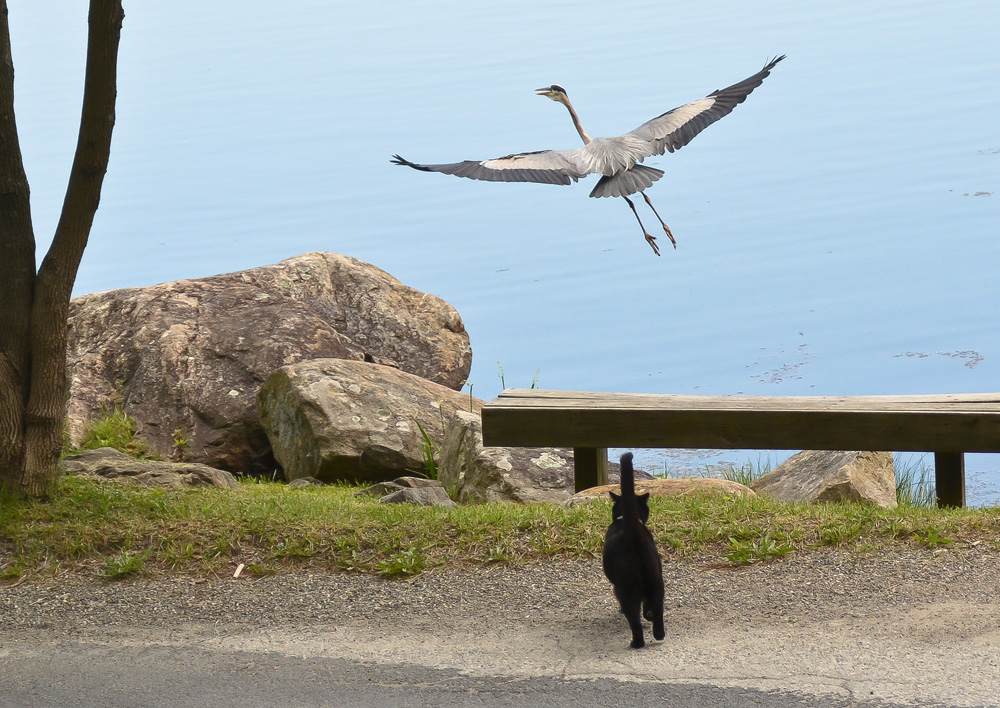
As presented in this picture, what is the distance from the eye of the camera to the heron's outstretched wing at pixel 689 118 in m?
7.03

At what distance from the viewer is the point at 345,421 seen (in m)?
9.16

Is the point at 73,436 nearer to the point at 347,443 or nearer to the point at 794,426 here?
the point at 347,443

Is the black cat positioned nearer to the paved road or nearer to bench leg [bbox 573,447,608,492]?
the paved road

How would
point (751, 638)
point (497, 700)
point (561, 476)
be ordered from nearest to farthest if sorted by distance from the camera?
point (497, 700) → point (751, 638) → point (561, 476)

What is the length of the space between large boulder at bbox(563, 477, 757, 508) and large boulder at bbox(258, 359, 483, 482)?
2560mm

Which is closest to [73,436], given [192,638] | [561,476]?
[561,476]

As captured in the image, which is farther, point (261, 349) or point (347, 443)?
point (261, 349)

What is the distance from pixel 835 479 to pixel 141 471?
441 cm

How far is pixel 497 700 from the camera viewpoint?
4312 mm

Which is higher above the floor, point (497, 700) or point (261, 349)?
point (261, 349)

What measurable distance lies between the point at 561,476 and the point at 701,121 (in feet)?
8.75

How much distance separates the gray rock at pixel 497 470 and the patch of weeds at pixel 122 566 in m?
2.70

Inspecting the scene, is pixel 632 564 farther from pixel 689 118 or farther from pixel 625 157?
pixel 689 118

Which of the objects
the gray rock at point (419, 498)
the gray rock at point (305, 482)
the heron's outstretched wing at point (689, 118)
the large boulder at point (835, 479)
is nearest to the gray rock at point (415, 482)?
the gray rock at point (305, 482)
